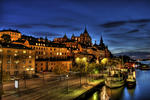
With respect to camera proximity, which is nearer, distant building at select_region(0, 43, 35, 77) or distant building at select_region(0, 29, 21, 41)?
distant building at select_region(0, 43, 35, 77)

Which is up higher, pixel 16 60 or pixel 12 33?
pixel 12 33

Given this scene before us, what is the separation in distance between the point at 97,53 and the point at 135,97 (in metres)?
107

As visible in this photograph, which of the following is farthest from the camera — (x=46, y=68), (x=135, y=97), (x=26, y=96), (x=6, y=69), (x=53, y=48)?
(x=53, y=48)

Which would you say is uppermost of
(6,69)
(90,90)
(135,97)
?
(6,69)

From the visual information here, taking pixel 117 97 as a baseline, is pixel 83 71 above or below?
above

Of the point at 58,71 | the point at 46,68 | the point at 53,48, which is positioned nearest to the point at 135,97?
the point at 58,71

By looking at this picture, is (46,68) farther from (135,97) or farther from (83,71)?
(135,97)

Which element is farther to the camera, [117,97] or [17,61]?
[17,61]

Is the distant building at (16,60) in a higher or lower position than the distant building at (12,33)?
lower

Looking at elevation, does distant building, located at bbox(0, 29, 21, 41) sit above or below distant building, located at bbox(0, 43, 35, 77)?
above

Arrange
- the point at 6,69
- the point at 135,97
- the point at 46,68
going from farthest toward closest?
1. the point at 46,68
2. the point at 6,69
3. the point at 135,97

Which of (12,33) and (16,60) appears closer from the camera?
(16,60)

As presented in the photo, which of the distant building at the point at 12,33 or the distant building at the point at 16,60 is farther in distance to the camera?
the distant building at the point at 12,33

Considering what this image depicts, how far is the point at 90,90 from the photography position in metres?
32.5
